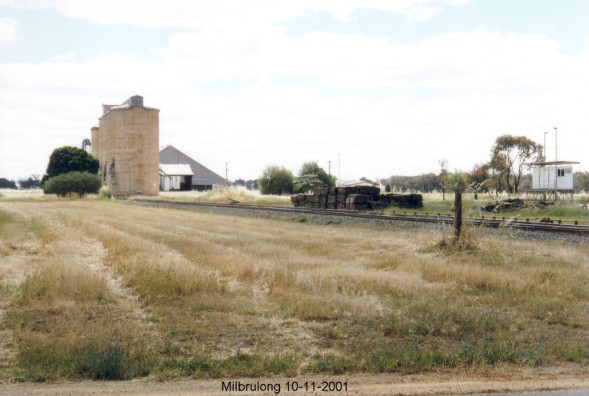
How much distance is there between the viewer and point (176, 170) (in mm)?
98688

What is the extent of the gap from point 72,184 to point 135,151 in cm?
1038

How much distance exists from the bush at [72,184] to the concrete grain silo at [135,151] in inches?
205

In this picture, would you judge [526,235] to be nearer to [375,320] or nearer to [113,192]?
[375,320]

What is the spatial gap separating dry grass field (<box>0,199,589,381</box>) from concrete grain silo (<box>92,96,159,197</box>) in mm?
66948

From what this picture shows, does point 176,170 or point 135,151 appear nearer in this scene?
point 135,151

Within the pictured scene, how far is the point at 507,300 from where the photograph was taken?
1080 centimetres

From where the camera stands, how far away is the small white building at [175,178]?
95562 millimetres

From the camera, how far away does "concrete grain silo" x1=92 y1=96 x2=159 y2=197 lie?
3260 inches

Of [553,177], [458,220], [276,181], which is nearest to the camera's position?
[458,220]

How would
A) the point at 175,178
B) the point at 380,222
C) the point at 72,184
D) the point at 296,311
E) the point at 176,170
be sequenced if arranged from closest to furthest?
the point at 296,311 < the point at 380,222 < the point at 72,184 < the point at 175,178 < the point at 176,170

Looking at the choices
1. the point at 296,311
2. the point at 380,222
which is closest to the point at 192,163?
the point at 380,222

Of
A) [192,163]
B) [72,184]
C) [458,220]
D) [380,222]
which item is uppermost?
[192,163]

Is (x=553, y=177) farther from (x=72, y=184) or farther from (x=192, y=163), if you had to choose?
(x=192, y=163)

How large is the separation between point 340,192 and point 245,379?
31041 mm
